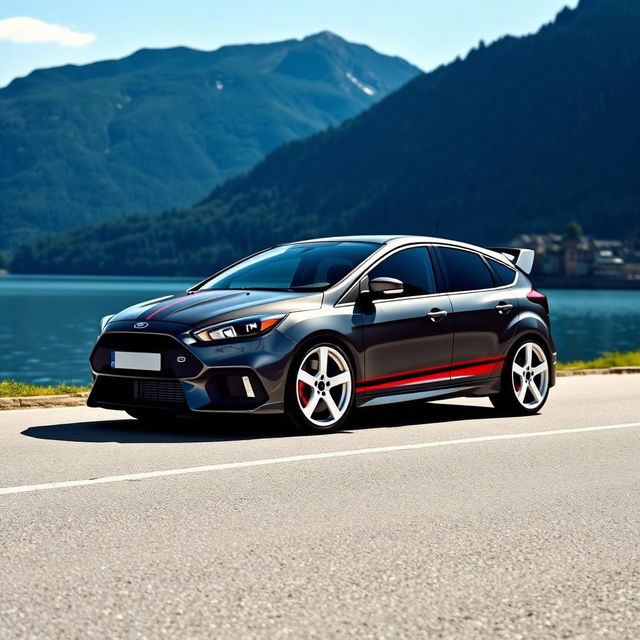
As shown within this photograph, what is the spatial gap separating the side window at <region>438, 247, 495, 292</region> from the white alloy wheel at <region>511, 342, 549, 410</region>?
687 millimetres

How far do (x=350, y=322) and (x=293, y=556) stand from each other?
4.39m

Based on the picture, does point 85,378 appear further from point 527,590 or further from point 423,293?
point 527,590

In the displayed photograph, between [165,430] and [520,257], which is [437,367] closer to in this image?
[520,257]

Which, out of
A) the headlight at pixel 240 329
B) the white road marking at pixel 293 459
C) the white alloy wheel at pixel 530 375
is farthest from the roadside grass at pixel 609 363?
the headlight at pixel 240 329

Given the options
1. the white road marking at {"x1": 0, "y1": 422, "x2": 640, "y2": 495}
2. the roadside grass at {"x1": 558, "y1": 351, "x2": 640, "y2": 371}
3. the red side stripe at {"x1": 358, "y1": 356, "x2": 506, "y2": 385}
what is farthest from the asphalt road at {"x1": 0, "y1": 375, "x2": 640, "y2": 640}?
the roadside grass at {"x1": 558, "y1": 351, "x2": 640, "y2": 371}

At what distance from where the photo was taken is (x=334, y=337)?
9.27m

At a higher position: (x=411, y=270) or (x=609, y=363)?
(x=411, y=270)

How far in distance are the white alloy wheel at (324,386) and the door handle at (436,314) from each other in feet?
3.57

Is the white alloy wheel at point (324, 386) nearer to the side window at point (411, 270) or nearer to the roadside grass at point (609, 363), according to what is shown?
the side window at point (411, 270)

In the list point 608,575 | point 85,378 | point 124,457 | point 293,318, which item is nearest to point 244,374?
point 293,318

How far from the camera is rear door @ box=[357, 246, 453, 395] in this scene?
9.60 m

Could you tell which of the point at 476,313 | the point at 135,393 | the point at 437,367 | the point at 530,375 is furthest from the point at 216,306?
the point at 530,375

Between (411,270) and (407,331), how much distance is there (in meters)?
0.66

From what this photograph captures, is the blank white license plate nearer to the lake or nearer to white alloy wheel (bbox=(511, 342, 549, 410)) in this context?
white alloy wheel (bbox=(511, 342, 549, 410))
